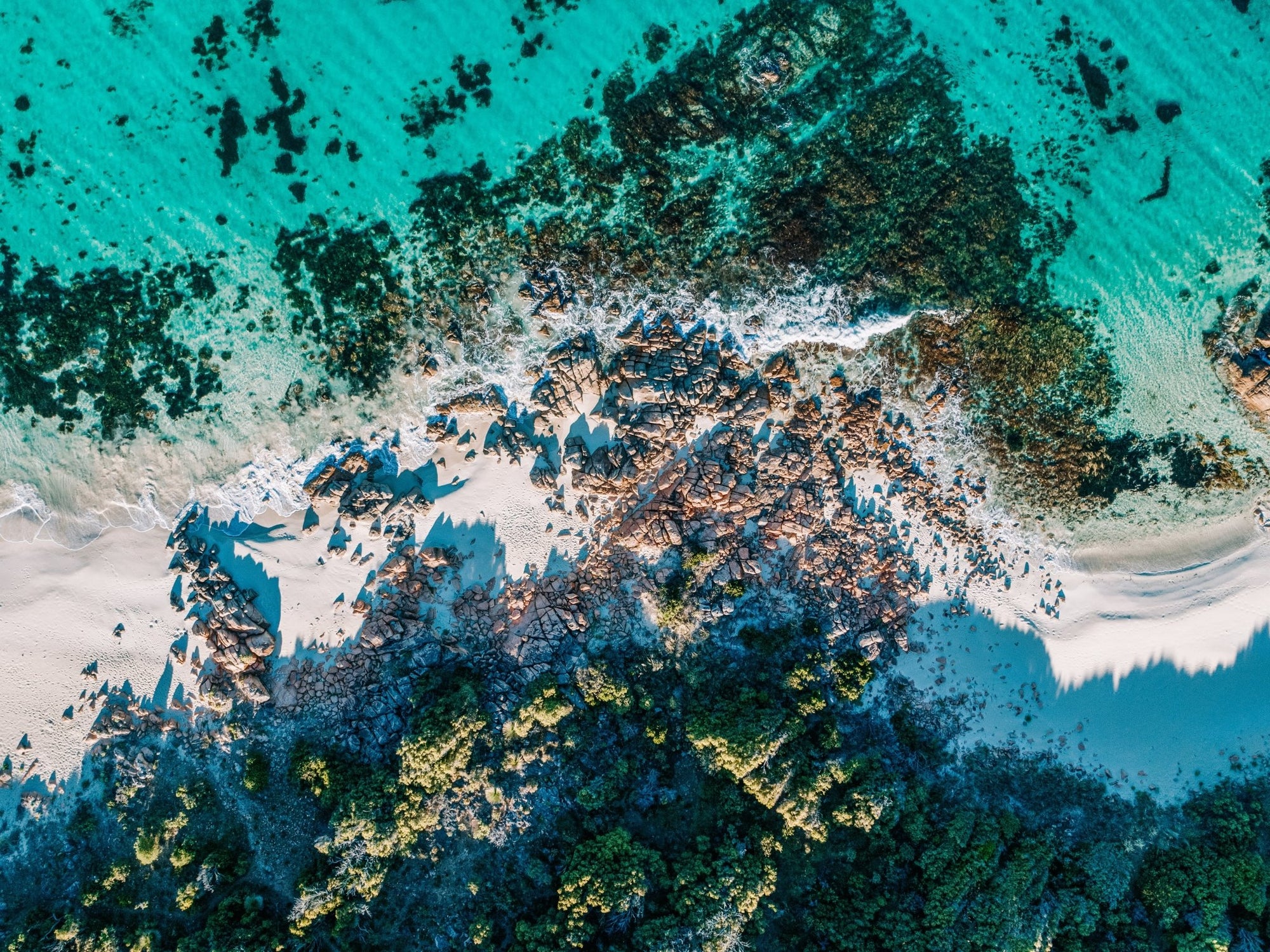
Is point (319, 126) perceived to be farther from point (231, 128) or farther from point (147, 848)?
point (147, 848)

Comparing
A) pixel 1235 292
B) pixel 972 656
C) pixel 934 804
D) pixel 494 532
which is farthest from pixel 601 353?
pixel 1235 292

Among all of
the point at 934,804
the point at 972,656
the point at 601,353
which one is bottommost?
the point at 934,804

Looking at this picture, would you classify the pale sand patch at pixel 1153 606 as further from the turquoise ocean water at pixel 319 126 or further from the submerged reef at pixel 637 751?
the turquoise ocean water at pixel 319 126

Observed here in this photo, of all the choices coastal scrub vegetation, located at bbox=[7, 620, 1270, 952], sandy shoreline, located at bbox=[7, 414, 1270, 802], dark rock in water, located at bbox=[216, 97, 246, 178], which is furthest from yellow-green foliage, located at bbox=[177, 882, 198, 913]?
dark rock in water, located at bbox=[216, 97, 246, 178]

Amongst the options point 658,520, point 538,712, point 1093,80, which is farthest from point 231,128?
point 1093,80

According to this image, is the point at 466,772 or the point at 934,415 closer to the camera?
the point at 466,772

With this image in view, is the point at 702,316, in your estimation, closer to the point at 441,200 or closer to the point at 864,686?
the point at 441,200
